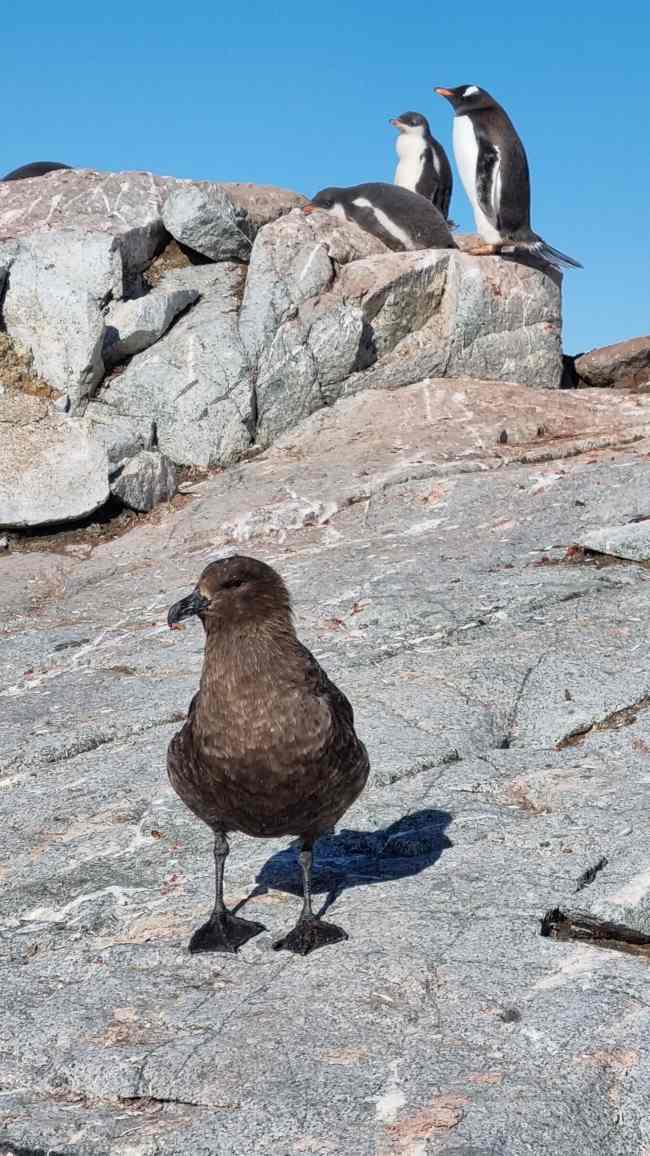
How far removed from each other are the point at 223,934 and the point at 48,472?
30.4 feet

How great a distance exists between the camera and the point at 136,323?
14711mm

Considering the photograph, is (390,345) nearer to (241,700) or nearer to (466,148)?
(466,148)

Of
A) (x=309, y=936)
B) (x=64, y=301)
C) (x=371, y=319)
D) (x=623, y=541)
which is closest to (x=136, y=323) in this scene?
(x=64, y=301)

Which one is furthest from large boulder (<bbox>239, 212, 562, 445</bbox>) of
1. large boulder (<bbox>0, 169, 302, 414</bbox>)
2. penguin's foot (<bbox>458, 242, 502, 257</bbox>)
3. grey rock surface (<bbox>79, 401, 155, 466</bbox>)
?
grey rock surface (<bbox>79, 401, 155, 466</bbox>)

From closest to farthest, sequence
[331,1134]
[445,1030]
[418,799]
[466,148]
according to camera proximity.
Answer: [331,1134]
[445,1030]
[418,799]
[466,148]

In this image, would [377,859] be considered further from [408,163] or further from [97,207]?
[408,163]

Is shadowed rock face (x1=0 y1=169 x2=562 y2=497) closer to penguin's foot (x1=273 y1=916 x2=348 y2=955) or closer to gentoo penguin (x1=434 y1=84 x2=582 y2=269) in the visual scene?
gentoo penguin (x1=434 y1=84 x2=582 y2=269)

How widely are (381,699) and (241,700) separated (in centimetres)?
290

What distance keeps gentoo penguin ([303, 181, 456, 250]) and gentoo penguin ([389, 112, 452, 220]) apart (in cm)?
615

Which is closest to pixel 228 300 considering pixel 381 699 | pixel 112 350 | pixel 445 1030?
pixel 112 350

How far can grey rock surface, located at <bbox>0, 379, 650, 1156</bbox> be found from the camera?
3836 millimetres

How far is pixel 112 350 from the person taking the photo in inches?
584

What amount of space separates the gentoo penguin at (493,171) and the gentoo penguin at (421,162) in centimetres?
346

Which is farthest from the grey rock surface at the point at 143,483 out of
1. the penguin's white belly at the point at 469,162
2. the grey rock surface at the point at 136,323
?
the penguin's white belly at the point at 469,162
